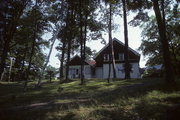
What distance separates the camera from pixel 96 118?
513 cm

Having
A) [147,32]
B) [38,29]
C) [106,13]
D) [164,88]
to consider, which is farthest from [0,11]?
[147,32]

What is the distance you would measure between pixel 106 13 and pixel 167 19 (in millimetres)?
13540

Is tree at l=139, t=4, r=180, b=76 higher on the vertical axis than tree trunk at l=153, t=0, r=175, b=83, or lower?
higher

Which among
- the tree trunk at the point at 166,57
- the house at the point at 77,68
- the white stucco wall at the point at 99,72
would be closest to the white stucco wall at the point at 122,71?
the white stucco wall at the point at 99,72

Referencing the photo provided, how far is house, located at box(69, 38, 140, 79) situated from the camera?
1174 inches

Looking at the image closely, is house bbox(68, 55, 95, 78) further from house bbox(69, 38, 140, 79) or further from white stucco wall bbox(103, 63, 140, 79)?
white stucco wall bbox(103, 63, 140, 79)

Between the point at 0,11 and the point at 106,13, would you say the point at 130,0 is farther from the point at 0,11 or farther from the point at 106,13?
the point at 0,11

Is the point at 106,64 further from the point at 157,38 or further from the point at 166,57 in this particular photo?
the point at 166,57

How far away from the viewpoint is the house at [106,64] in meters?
29.8

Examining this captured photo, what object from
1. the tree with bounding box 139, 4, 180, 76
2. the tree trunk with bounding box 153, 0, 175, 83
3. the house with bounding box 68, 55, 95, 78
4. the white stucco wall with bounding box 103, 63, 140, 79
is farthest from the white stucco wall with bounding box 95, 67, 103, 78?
the tree trunk with bounding box 153, 0, 175, 83

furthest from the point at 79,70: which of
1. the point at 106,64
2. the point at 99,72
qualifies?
the point at 106,64

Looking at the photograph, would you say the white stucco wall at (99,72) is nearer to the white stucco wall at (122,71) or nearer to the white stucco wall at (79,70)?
the white stucco wall at (79,70)

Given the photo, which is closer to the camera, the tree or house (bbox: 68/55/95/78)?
the tree

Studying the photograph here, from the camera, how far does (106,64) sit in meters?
31.5
